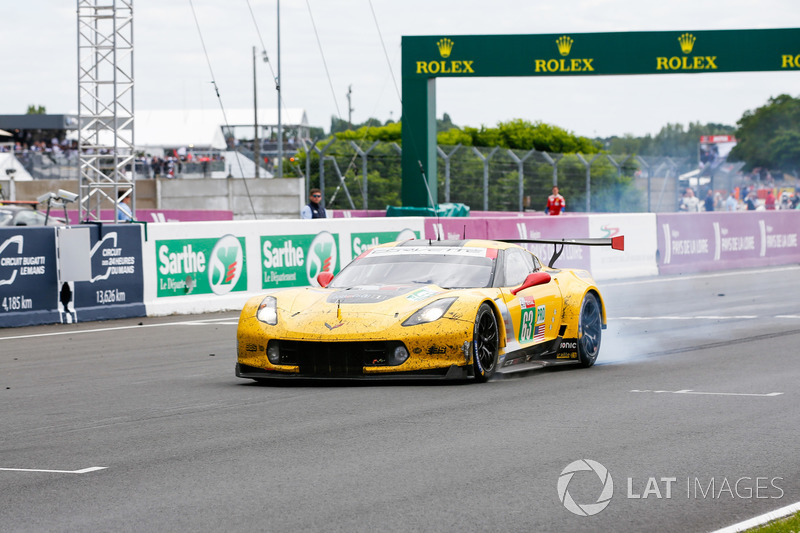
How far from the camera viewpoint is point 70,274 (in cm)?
1636

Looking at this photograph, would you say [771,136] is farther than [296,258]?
Yes

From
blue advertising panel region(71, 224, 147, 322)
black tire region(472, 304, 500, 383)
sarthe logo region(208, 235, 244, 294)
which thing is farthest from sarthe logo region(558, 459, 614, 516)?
sarthe logo region(208, 235, 244, 294)

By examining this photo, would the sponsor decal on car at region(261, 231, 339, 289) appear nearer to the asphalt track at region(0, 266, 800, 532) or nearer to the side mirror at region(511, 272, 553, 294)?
the asphalt track at region(0, 266, 800, 532)

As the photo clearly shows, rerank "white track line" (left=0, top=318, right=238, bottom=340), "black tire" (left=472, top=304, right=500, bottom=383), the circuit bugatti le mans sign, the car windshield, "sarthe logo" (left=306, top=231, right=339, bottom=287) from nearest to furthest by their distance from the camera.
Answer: "black tire" (left=472, top=304, right=500, bottom=383), the car windshield, "white track line" (left=0, top=318, right=238, bottom=340), "sarthe logo" (left=306, top=231, right=339, bottom=287), the circuit bugatti le mans sign

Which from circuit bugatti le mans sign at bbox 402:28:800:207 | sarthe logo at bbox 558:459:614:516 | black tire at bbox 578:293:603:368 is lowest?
sarthe logo at bbox 558:459:614:516

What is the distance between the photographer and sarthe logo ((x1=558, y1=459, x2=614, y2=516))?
527 centimetres

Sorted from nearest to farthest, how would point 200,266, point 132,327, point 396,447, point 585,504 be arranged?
point 585,504 → point 396,447 → point 132,327 → point 200,266

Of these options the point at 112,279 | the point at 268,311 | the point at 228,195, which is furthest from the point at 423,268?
the point at 228,195

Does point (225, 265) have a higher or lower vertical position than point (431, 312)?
higher

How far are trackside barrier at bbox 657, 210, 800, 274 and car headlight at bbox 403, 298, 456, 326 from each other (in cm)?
1846

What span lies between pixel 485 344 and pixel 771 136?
373 ft

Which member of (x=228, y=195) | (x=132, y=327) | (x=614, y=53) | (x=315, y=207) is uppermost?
(x=614, y=53)

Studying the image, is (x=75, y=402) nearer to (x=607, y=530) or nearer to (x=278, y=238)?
(x=607, y=530)

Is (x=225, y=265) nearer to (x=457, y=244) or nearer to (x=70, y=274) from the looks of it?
(x=70, y=274)
